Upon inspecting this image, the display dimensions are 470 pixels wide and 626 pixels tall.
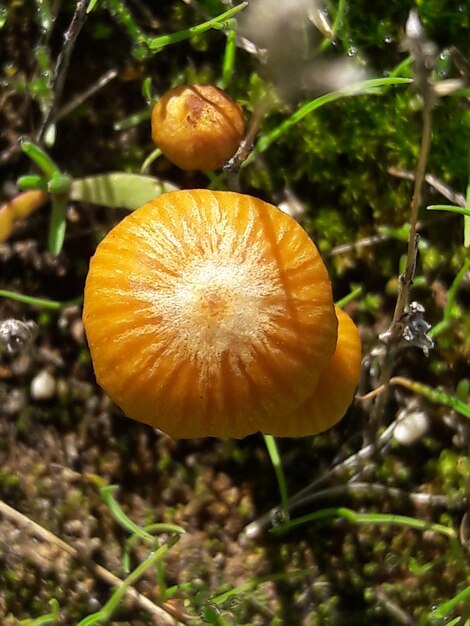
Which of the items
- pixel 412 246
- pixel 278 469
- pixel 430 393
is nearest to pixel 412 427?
pixel 430 393

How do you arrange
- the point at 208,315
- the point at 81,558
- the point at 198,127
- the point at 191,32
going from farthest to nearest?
the point at 81,558 < the point at 191,32 < the point at 198,127 < the point at 208,315

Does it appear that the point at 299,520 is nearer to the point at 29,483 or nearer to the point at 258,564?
the point at 258,564

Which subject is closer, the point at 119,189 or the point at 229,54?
the point at 229,54

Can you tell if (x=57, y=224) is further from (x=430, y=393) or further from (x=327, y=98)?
(x=430, y=393)

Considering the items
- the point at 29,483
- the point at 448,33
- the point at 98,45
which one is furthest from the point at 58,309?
the point at 448,33

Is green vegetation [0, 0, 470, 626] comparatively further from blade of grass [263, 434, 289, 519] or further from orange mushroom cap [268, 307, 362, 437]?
orange mushroom cap [268, 307, 362, 437]

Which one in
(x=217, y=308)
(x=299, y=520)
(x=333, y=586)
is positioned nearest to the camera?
(x=217, y=308)

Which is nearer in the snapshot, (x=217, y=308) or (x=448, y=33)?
(x=217, y=308)

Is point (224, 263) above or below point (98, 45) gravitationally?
below
